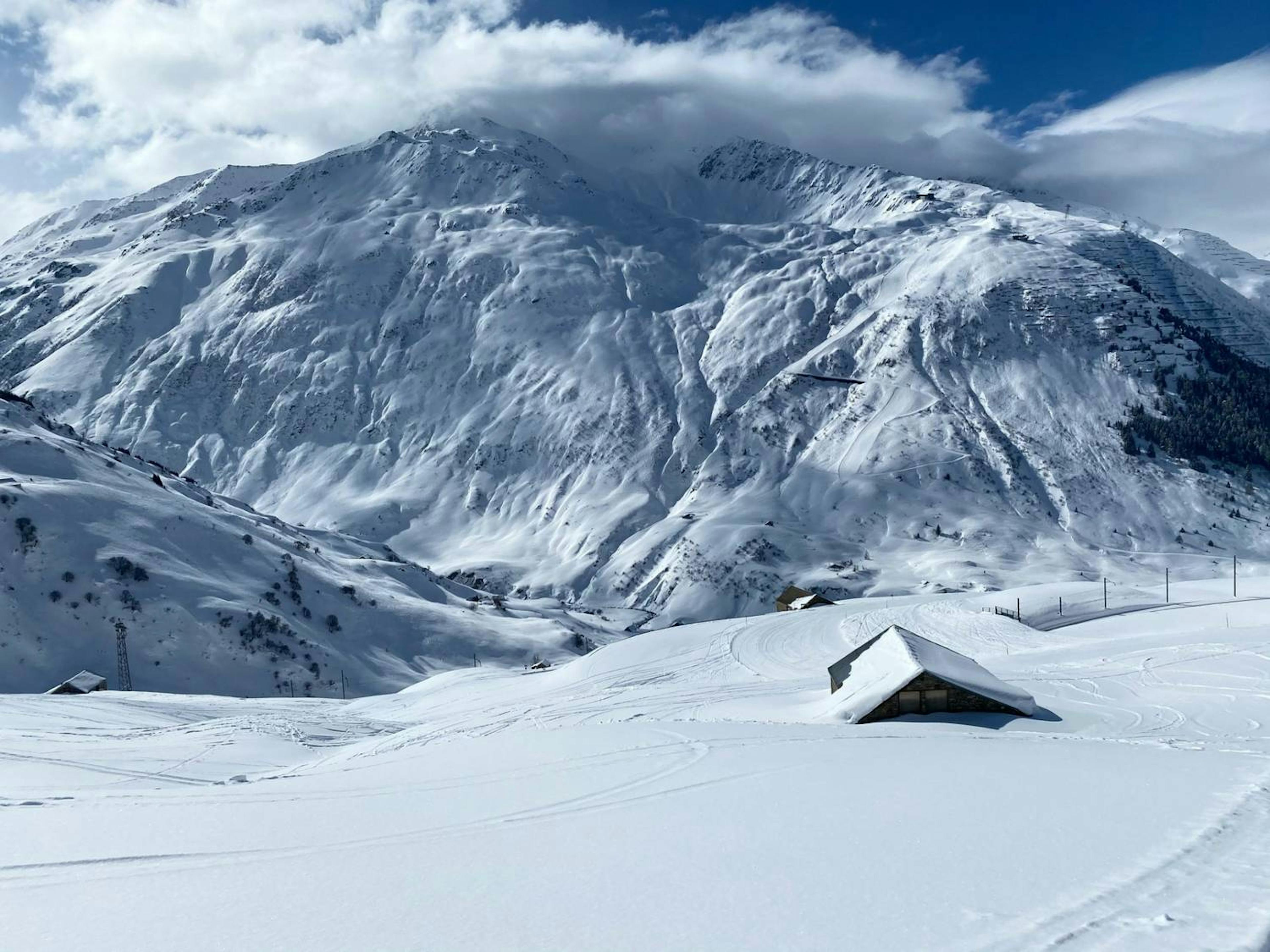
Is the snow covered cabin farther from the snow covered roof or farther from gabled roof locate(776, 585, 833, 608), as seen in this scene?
the snow covered roof

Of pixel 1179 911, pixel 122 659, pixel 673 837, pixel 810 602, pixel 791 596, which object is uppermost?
pixel 1179 911

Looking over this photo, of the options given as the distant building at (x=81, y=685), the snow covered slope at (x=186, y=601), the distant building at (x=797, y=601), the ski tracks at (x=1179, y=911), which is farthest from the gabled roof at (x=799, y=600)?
the ski tracks at (x=1179, y=911)

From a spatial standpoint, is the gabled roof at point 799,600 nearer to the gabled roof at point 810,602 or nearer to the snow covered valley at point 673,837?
the gabled roof at point 810,602

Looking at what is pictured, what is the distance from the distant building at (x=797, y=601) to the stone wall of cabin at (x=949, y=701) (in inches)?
1849

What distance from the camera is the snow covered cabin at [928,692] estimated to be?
32469 millimetres

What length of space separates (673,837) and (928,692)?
2097cm

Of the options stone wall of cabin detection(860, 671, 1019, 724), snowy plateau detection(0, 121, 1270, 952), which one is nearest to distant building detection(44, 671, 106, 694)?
snowy plateau detection(0, 121, 1270, 952)

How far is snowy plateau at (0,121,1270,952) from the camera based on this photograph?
36.3ft

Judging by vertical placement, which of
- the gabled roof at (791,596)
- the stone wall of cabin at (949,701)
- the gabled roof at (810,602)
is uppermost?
the stone wall of cabin at (949,701)

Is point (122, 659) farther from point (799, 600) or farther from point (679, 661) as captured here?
point (799, 600)

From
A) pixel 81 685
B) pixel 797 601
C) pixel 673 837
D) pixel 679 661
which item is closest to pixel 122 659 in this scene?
pixel 81 685

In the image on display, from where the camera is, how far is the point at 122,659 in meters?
69.3

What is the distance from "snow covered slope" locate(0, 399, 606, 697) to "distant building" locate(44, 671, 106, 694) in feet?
19.8

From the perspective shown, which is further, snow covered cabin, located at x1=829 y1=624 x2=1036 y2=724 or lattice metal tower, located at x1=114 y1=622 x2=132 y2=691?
lattice metal tower, located at x1=114 y1=622 x2=132 y2=691
